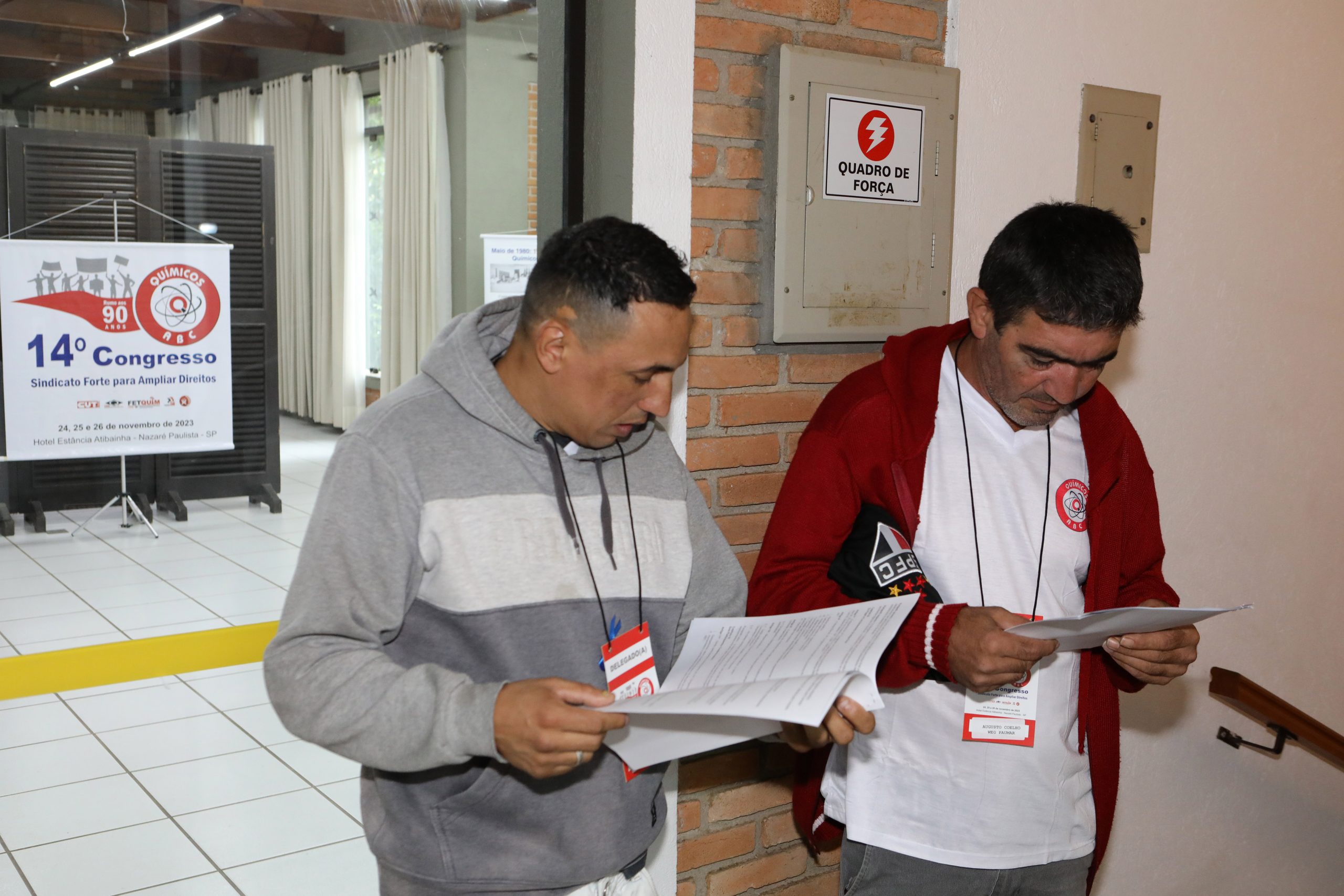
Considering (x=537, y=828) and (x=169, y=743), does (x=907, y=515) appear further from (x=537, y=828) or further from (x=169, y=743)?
(x=169, y=743)

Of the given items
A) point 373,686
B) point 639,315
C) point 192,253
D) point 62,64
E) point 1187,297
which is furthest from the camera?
point 1187,297

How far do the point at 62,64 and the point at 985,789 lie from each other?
2096mm

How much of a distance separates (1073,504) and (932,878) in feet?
2.25

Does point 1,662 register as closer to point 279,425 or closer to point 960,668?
point 279,425

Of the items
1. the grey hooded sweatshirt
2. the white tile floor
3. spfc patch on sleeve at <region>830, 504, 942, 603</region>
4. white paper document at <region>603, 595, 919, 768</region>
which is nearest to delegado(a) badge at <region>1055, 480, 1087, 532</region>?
spfc patch on sleeve at <region>830, 504, 942, 603</region>

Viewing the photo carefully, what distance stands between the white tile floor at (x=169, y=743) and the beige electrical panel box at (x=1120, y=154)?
1.96 m

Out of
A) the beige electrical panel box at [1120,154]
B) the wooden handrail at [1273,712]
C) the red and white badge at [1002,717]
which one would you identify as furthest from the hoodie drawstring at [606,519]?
the wooden handrail at [1273,712]

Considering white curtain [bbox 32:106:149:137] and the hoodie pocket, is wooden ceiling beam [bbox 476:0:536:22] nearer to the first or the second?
white curtain [bbox 32:106:149:137]

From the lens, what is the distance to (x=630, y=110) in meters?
2.06

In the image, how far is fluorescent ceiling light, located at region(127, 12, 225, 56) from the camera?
209cm

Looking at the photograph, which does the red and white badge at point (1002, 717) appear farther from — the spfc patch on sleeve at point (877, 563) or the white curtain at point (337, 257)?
the white curtain at point (337, 257)

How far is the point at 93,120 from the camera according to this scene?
2.09m

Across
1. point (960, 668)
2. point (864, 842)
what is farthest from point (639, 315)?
point (864, 842)

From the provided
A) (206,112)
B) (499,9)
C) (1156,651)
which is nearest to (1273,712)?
(1156,651)
